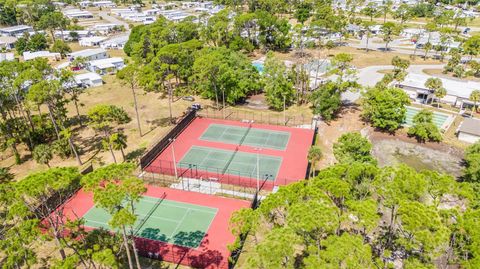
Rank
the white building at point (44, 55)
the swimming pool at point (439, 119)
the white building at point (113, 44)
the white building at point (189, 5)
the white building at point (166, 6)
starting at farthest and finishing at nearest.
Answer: the white building at point (189, 5) → the white building at point (166, 6) → the white building at point (113, 44) → the white building at point (44, 55) → the swimming pool at point (439, 119)

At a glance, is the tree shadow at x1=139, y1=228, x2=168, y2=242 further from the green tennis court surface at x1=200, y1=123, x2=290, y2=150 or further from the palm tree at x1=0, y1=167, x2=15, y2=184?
the palm tree at x1=0, y1=167, x2=15, y2=184

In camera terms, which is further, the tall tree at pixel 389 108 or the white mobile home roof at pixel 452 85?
the white mobile home roof at pixel 452 85

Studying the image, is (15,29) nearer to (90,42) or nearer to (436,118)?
(90,42)

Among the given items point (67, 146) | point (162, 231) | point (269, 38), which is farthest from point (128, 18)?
point (162, 231)

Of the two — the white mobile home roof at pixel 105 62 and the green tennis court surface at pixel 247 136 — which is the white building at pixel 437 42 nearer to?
the green tennis court surface at pixel 247 136

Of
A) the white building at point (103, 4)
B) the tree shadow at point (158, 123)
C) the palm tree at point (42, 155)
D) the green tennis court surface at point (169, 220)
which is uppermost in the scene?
the white building at point (103, 4)

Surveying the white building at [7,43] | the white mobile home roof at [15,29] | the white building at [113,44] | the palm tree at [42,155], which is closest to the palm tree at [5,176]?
the palm tree at [42,155]

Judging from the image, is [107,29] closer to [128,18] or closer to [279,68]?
[128,18]
